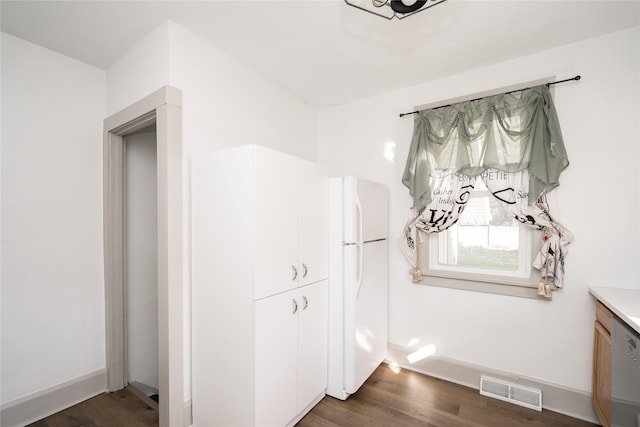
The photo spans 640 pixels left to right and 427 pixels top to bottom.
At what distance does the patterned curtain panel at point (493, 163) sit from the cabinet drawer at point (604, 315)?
246 millimetres

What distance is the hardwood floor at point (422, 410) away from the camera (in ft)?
6.71

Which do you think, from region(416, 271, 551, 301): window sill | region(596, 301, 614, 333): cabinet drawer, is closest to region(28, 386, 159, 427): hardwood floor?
region(416, 271, 551, 301): window sill

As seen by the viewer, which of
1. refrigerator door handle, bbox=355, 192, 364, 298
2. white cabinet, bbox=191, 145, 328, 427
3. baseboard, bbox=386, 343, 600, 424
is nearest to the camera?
white cabinet, bbox=191, 145, 328, 427

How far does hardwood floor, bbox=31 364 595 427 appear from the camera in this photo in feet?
6.70

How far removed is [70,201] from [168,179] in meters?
1.08

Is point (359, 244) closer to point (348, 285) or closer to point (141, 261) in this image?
point (348, 285)

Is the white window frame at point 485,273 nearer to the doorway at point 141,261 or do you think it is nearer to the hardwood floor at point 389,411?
the hardwood floor at point 389,411

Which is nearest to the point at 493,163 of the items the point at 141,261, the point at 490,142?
the point at 490,142

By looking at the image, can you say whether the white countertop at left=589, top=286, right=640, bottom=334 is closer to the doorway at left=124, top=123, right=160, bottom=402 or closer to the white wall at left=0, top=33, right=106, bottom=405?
the doorway at left=124, top=123, right=160, bottom=402

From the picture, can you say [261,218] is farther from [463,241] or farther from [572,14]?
[572,14]

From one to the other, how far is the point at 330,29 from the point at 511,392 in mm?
3041

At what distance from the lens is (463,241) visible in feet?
8.58

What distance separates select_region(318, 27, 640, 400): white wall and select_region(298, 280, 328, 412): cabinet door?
1.05 meters

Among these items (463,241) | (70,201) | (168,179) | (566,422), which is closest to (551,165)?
(463,241)
